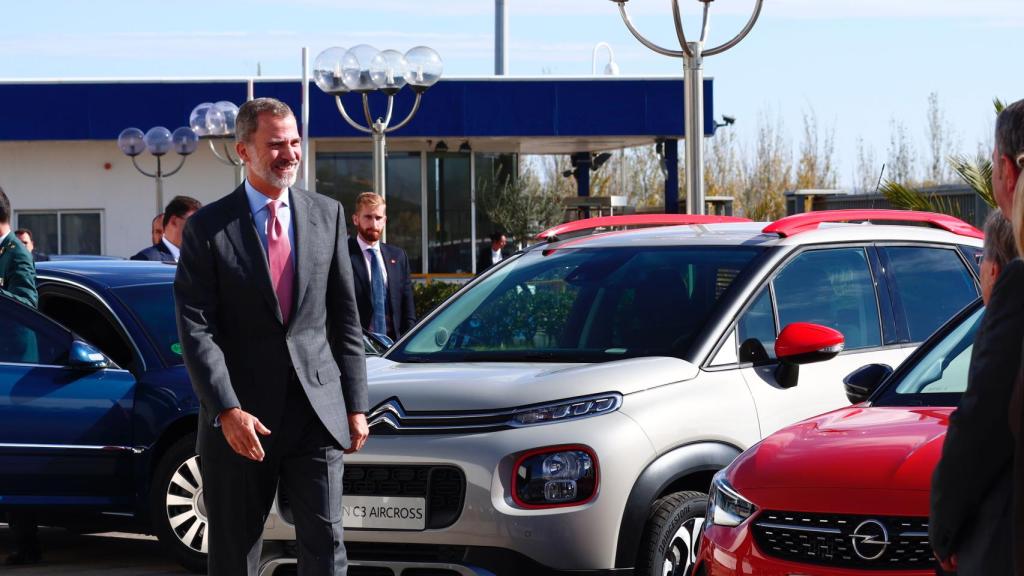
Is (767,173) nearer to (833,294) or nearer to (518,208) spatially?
(518,208)

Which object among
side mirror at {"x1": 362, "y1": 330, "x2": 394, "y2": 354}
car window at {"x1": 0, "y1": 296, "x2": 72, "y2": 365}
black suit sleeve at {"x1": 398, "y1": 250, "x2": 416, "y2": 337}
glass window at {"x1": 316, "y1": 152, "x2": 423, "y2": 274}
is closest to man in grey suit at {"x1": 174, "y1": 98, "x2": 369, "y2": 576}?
side mirror at {"x1": 362, "y1": 330, "x2": 394, "y2": 354}

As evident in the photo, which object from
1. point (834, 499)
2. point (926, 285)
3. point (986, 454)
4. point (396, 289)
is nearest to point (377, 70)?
point (396, 289)

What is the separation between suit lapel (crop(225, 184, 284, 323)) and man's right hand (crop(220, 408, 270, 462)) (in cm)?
33

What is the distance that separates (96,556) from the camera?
8.41 metres

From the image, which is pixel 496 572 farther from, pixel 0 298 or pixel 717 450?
pixel 0 298

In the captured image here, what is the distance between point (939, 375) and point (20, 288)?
4.82 meters

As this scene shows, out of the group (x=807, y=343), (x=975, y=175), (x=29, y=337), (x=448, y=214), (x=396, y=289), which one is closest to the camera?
(x=807, y=343)

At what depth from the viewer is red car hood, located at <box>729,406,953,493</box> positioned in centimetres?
421

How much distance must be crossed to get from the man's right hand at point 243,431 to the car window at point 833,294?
96.0 inches

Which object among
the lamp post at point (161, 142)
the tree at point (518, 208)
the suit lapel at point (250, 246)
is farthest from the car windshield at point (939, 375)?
the tree at point (518, 208)

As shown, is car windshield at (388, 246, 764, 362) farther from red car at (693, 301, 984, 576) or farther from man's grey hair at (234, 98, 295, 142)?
man's grey hair at (234, 98, 295, 142)

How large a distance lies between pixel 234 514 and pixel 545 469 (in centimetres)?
106

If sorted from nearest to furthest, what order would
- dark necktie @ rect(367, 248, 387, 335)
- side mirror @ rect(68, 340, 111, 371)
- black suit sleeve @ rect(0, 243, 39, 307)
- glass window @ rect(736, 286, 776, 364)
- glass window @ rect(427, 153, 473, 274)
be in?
1. glass window @ rect(736, 286, 776, 364)
2. side mirror @ rect(68, 340, 111, 371)
3. black suit sleeve @ rect(0, 243, 39, 307)
4. dark necktie @ rect(367, 248, 387, 335)
5. glass window @ rect(427, 153, 473, 274)

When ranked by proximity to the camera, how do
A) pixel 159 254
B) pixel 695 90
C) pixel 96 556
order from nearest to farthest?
pixel 96 556 < pixel 159 254 < pixel 695 90
